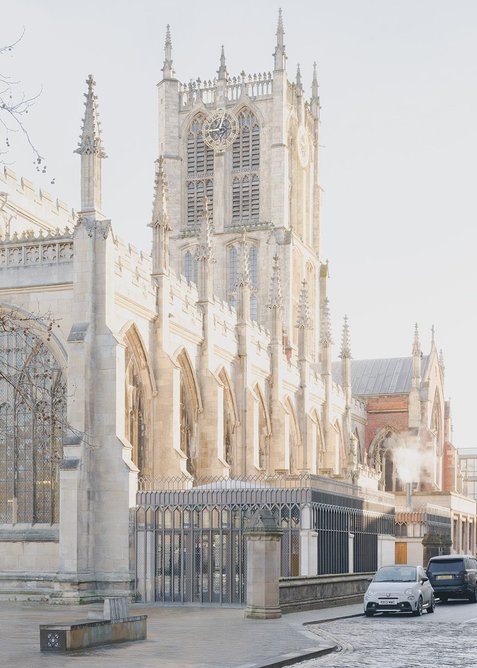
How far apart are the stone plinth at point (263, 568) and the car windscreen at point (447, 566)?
11.2 metres

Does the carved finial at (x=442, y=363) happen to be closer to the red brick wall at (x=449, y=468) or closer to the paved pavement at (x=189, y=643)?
the red brick wall at (x=449, y=468)

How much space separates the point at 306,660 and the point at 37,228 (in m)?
29.6

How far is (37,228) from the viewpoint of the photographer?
44375 mm

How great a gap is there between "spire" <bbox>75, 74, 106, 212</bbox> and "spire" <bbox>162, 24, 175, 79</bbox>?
2067 inches

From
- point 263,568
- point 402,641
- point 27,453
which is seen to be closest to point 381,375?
point 27,453

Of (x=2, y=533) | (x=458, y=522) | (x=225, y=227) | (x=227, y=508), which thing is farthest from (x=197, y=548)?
(x=225, y=227)

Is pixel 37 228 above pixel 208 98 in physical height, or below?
below

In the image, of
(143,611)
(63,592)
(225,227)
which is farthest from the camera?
(225,227)

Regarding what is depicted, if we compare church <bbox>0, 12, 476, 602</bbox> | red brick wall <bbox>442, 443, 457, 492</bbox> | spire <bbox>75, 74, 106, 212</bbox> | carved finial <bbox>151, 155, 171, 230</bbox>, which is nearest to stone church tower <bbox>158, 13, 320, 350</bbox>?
red brick wall <bbox>442, 443, 457, 492</bbox>

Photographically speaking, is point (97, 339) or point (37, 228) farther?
point (37, 228)

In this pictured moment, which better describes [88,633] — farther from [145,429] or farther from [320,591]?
[145,429]

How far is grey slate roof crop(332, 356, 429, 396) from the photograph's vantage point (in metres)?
87.6

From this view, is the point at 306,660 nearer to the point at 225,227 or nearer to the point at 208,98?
the point at 225,227

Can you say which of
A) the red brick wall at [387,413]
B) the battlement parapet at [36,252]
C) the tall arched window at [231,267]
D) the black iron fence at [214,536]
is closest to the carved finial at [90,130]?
the battlement parapet at [36,252]
